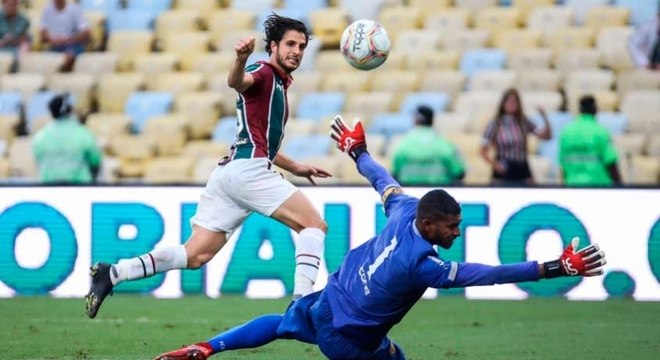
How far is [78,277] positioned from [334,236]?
2.38 m

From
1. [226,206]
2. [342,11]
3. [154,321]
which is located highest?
[342,11]

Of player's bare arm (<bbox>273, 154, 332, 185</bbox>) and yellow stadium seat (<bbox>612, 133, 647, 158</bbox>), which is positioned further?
yellow stadium seat (<bbox>612, 133, 647, 158</bbox>)

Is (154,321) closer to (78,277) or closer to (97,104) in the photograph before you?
(78,277)

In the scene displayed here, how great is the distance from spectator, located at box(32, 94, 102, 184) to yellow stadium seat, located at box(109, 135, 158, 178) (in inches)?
81.5

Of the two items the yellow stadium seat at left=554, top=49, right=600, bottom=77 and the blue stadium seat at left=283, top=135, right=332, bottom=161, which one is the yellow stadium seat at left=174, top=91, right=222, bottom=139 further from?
the yellow stadium seat at left=554, top=49, right=600, bottom=77

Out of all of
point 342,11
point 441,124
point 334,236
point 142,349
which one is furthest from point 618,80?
point 142,349

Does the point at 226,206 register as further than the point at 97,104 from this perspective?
No

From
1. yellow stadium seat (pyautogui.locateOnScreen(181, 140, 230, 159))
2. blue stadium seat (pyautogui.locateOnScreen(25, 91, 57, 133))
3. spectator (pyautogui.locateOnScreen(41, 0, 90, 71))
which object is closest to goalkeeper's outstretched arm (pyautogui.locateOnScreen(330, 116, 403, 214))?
yellow stadium seat (pyautogui.locateOnScreen(181, 140, 230, 159))

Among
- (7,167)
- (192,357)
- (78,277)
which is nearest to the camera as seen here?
(192,357)

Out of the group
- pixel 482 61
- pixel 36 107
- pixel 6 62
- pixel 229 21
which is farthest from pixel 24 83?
pixel 482 61

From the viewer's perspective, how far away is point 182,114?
17.8 m

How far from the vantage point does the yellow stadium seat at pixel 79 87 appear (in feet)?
59.8

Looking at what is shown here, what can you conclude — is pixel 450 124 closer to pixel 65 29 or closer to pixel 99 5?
pixel 65 29

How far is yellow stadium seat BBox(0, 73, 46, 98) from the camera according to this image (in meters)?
18.3
